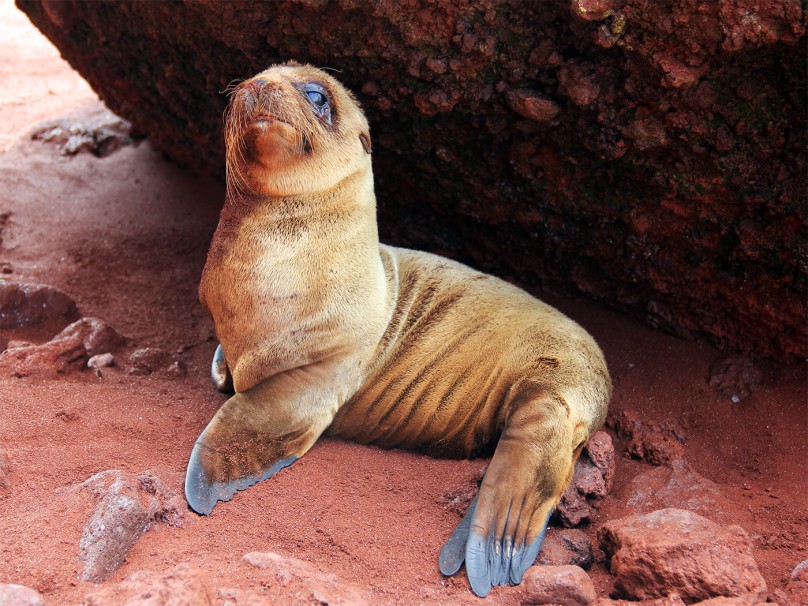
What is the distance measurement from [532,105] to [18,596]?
9.60ft

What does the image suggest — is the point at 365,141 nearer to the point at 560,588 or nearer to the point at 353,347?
the point at 353,347

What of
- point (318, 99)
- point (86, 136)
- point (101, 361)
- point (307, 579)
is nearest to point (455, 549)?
point (307, 579)

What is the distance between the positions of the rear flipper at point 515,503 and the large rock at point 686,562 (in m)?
0.38

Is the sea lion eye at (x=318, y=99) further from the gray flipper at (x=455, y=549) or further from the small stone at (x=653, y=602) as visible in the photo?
the small stone at (x=653, y=602)

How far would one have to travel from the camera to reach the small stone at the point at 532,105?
3.77 metres

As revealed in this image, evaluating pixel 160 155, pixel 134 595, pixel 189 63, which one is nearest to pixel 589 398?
pixel 134 595

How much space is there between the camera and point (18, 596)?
87.8 inches

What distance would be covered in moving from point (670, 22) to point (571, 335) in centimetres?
150

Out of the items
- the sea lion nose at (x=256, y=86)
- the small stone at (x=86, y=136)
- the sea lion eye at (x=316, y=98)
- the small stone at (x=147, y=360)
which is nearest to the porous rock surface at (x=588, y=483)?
the sea lion eye at (x=316, y=98)

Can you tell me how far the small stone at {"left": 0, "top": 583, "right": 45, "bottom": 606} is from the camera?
2.21m

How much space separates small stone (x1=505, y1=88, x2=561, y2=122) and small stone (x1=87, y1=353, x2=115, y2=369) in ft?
8.18

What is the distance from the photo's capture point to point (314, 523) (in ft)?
10.1

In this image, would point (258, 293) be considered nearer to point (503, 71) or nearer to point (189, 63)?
point (503, 71)

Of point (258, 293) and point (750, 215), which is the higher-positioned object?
point (750, 215)
